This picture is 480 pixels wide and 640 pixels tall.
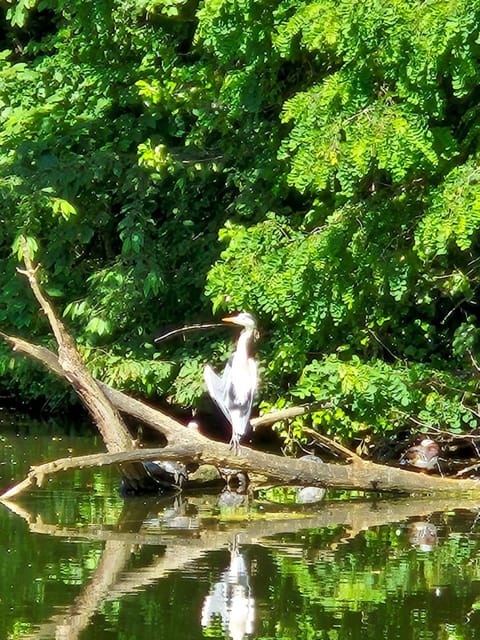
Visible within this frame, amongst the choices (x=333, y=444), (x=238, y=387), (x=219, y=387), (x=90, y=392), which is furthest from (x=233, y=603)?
(x=219, y=387)

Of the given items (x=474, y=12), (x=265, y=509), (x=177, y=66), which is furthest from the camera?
(x=177, y=66)

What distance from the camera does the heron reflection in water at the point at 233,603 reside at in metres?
6.87

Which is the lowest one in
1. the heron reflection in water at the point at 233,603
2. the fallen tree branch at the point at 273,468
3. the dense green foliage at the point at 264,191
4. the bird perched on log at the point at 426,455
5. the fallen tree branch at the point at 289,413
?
the heron reflection in water at the point at 233,603

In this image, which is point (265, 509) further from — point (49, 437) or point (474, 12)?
point (49, 437)

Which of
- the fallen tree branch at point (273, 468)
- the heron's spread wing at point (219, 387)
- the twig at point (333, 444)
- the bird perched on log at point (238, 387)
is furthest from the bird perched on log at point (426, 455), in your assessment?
the heron's spread wing at point (219, 387)

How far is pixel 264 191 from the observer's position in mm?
14078

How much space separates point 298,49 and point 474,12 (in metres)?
2.33

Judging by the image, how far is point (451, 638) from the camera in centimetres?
671

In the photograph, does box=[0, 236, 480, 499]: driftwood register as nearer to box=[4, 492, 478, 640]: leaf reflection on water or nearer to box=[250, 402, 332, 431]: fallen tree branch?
box=[4, 492, 478, 640]: leaf reflection on water

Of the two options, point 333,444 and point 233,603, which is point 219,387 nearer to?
point 333,444

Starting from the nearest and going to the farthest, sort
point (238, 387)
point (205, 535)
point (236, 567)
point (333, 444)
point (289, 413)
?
point (236, 567)
point (205, 535)
point (333, 444)
point (238, 387)
point (289, 413)

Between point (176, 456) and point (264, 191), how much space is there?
467cm

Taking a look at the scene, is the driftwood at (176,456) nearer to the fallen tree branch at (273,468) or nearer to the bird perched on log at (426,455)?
the fallen tree branch at (273,468)

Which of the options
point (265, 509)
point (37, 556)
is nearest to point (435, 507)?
point (265, 509)
